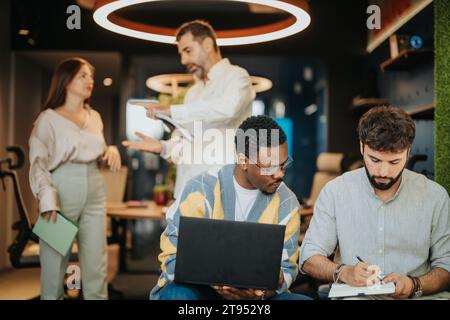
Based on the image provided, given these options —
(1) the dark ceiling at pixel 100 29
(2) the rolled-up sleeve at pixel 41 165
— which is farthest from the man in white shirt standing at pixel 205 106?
(2) the rolled-up sleeve at pixel 41 165

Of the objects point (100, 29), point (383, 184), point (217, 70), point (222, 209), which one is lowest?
point (222, 209)

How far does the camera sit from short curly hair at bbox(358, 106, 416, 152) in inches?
77.4

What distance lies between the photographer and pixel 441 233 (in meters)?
2.05

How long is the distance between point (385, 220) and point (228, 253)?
2.18ft

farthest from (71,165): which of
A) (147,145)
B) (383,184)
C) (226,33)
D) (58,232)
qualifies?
(383,184)

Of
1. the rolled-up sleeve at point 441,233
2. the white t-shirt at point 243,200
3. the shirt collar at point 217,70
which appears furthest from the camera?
the shirt collar at point 217,70

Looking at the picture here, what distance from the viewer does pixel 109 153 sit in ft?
9.86

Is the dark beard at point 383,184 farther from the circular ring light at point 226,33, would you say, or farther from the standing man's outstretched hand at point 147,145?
the standing man's outstretched hand at point 147,145

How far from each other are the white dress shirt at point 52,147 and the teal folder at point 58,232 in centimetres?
8

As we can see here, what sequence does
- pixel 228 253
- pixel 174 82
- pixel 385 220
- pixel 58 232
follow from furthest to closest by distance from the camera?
pixel 174 82 < pixel 58 232 < pixel 385 220 < pixel 228 253

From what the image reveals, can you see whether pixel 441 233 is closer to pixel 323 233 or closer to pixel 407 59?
pixel 323 233

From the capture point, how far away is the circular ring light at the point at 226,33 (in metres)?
2.29

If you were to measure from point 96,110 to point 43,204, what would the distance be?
574 millimetres
